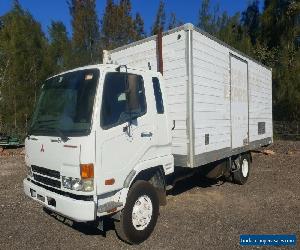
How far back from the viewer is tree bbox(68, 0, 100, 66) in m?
25.1

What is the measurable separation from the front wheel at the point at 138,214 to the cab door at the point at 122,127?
0.36m

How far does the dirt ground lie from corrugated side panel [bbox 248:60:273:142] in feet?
5.19

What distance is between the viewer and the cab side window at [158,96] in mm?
5742

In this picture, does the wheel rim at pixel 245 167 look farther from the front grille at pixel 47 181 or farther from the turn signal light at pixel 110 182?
the front grille at pixel 47 181

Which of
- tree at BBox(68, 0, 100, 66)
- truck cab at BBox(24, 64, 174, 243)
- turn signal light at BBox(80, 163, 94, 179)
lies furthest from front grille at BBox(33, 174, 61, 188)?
tree at BBox(68, 0, 100, 66)

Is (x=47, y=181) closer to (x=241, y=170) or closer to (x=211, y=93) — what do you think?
(x=211, y=93)

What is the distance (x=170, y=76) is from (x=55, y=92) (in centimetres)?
210

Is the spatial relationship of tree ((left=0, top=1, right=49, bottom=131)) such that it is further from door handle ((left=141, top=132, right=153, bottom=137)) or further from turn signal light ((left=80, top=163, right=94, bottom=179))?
turn signal light ((left=80, top=163, right=94, bottom=179))

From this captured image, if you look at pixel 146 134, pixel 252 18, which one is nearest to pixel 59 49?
pixel 252 18

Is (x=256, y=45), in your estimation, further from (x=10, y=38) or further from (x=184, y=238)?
(x=184, y=238)

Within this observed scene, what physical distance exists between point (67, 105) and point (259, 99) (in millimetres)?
6567

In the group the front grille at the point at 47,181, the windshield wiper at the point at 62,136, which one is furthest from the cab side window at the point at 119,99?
the front grille at the point at 47,181

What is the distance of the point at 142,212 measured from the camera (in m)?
5.41

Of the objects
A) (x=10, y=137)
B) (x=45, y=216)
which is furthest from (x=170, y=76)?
(x=10, y=137)
